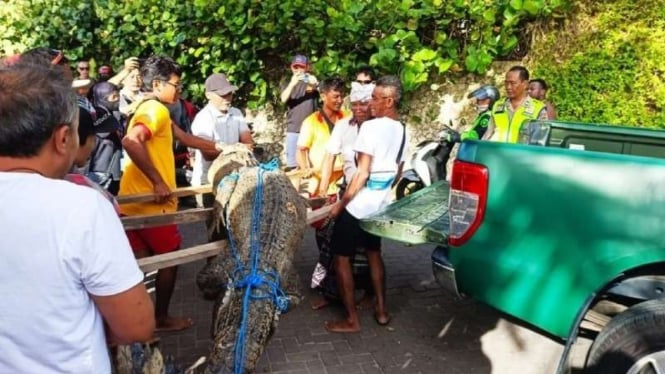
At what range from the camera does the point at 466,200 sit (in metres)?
2.80

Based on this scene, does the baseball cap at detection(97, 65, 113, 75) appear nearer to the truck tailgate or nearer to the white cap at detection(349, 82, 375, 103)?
the white cap at detection(349, 82, 375, 103)

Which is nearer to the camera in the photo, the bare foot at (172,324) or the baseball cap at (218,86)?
the bare foot at (172,324)

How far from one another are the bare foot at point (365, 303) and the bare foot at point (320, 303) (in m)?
0.25

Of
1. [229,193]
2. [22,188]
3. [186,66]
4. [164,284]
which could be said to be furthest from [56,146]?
[186,66]

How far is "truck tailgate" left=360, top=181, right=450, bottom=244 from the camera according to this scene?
3059mm

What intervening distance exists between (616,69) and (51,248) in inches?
268

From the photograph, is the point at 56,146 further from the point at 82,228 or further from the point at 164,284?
the point at 164,284

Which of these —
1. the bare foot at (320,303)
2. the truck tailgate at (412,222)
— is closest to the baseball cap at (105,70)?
the bare foot at (320,303)

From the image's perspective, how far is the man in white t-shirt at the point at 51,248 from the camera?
123cm

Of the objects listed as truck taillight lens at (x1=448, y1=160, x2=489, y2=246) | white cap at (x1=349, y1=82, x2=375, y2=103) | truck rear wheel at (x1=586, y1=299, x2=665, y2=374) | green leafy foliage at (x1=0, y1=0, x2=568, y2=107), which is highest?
green leafy foliage at (x1=0, y1=0, x2=568, y2=107)

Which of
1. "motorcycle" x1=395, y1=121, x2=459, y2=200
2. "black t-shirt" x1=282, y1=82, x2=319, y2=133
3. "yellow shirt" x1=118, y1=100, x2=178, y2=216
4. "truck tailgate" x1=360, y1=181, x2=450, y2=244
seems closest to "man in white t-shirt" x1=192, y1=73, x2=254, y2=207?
"yellow shirt" x1=118, y1=100, x2=178, y2=216

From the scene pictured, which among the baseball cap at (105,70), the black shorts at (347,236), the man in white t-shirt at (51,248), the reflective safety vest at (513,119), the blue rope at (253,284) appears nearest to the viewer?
the man in white t-shirt at (51,248)

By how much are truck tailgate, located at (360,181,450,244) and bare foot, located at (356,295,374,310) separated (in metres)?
0.95

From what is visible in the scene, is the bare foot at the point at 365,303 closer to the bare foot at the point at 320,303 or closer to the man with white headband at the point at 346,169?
the man with white headband at the point at 346,169
